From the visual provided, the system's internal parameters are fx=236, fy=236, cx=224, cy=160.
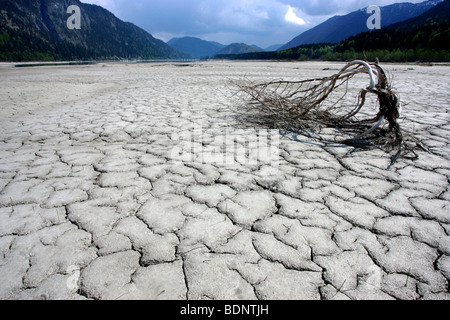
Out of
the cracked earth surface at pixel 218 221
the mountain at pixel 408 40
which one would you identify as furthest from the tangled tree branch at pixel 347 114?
the mountain at pixel 408 40

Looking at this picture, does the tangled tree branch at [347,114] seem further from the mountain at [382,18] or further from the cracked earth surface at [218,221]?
the mountain at [382,18]

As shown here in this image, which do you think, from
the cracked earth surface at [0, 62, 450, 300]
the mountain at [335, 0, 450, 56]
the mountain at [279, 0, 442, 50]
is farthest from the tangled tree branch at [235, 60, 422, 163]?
the mountain at [279, 0, 442, 50]

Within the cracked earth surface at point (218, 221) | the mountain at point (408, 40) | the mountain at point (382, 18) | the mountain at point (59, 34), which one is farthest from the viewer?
the mountain at point (382, 18)

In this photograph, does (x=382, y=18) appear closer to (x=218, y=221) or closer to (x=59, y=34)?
(x=59, y=34)

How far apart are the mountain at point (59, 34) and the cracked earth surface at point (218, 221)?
→ 69.9m

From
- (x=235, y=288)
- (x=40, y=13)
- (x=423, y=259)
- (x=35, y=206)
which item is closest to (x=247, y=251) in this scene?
(x=235, y=288)

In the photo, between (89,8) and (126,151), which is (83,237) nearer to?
(126,151)

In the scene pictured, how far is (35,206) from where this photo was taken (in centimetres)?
147

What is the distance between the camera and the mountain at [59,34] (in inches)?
2514

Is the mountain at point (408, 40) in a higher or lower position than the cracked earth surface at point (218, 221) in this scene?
higher

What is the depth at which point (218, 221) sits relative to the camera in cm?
135

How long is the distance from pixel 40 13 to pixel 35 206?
427 ft

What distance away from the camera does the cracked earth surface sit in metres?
0.98

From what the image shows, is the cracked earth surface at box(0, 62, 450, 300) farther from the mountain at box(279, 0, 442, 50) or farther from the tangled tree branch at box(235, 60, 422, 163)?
the mountain at box(279, 0, 442, 50)
